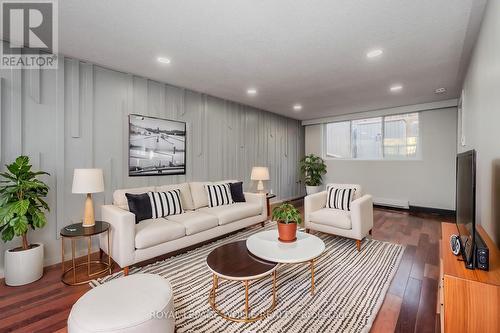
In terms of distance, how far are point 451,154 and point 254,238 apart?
16.6 feet

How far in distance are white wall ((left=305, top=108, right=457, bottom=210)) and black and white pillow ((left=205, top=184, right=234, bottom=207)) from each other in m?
4.03

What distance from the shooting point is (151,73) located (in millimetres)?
3363

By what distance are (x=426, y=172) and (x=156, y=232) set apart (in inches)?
227

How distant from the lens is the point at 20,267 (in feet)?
7.42

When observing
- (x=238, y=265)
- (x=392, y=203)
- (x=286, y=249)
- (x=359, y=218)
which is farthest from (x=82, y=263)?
(x=392, y=203)

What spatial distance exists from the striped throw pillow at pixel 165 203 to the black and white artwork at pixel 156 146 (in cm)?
57

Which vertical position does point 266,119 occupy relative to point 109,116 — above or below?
above

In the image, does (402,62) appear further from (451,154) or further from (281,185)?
(281,185)

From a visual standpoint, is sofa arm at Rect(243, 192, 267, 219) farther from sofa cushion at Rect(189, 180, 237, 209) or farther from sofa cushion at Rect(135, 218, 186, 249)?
sofa cushion at Rect(135, 218, 186, 249)

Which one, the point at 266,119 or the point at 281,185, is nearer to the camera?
the point at 266,119

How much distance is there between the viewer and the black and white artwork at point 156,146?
3443 millimetres

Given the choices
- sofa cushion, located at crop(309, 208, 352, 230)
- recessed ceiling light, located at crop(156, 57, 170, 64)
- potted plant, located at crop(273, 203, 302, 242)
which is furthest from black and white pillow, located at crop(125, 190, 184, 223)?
sofa cushion, located at crop(309, 208, 352, 230)

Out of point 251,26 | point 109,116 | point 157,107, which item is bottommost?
point 109,116

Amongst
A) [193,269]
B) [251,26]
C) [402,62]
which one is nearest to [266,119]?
[402,62]
